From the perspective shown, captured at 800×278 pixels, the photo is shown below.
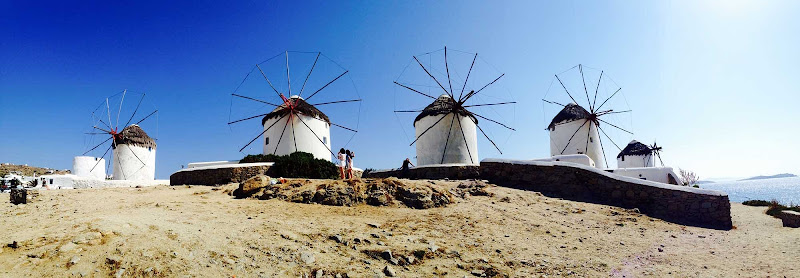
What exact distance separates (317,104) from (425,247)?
20.6 m

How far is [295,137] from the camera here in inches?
943

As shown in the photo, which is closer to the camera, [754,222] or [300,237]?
[300,237]

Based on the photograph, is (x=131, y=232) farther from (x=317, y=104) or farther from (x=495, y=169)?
(x=317, y=104)

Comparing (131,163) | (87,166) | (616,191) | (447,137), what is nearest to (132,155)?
(131,163)

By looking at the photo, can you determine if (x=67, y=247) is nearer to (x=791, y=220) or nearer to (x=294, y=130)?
(x=791, y=220)

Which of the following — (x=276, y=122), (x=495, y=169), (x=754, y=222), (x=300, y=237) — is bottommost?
(x=754, y=222)

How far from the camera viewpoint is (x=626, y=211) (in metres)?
11.0

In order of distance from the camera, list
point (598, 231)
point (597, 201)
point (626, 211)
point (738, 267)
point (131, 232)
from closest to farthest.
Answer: point (131, 232)
point (738, 267)
point (598, 231)
point (626, 211)
point (597, 201)

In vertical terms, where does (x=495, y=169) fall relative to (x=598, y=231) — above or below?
above

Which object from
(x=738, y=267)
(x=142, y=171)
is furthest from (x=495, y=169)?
(x=142, y=171)

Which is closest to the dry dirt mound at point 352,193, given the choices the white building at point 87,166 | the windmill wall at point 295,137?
the windmill wall at point 295,137

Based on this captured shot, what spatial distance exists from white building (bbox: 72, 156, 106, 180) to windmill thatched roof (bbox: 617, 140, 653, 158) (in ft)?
153

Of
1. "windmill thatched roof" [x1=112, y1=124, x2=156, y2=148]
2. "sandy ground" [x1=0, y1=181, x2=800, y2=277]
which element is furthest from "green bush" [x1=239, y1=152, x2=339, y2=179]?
"windmill thatched roof" [x1=112, y1=124, x2=156, y2=148]

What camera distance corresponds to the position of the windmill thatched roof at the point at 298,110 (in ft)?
79.6
